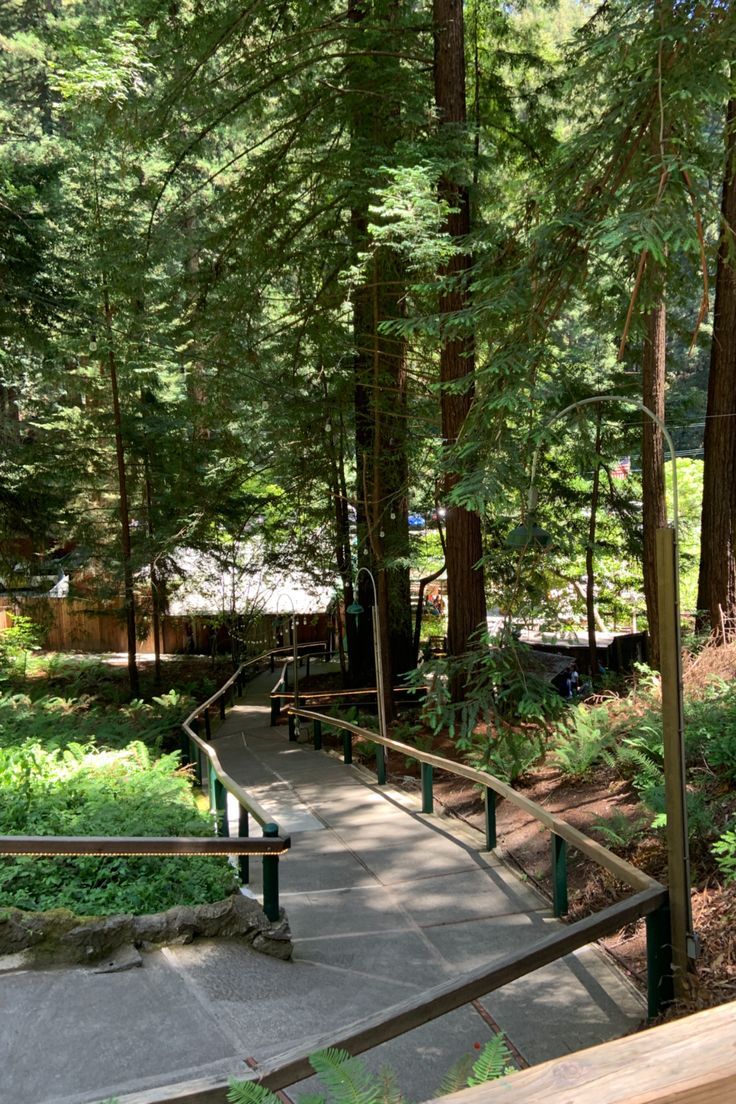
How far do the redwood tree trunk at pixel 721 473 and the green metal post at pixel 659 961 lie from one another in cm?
743

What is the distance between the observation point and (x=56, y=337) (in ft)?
49.5

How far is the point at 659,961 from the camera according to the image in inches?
169

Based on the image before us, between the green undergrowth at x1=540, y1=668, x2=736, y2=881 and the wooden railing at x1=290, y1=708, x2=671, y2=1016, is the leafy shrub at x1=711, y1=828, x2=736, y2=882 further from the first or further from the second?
the wooden railing at x1=290, y1=708, x2=671, y2=1016

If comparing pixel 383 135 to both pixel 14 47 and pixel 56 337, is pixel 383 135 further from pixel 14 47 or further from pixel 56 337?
pixel 14 47

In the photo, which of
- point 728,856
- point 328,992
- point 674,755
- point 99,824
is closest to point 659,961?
point 728,856

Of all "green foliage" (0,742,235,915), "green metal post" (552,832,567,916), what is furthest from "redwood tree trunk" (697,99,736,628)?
"green foliage" (0,742,235,915)

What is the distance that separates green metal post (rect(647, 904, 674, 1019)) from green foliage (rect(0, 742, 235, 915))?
270 centimetres

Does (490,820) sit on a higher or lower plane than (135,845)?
lower

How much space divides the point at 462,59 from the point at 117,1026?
36.6ft

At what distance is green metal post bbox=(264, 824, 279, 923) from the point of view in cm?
564

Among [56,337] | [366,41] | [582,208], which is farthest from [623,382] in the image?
[56,337]

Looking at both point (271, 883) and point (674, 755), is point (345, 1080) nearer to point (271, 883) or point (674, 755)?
point (674, 755)

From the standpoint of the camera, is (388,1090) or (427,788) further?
(427,788)

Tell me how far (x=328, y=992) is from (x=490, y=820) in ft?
9.75
